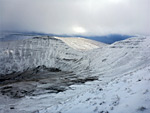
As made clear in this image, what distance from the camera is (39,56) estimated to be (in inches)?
3123

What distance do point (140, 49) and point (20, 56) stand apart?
204ft

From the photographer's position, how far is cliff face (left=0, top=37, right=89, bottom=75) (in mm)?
68500

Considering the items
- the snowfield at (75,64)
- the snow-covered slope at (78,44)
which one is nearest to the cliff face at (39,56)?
the snowfield at (75,64)

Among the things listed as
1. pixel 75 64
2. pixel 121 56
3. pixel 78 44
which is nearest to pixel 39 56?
pixel 75 64

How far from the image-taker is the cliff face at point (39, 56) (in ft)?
225

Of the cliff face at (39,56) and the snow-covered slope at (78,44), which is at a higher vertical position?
the snow-covered slope at (78,44)

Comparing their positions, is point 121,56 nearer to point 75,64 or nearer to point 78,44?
point 75,64

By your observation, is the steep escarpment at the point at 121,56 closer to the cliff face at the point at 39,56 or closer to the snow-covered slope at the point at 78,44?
the cliff face at the point at 39,56

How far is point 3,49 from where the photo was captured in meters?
88.2

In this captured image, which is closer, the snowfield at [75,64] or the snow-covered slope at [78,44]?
the snowfield at [75,64]

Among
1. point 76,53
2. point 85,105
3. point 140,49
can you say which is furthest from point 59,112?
point 76,53

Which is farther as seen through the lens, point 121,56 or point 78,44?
point 78,44

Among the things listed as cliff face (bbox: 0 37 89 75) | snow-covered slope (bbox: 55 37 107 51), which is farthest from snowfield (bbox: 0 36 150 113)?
snow-covered slope (bbox: 55 37 107 51)

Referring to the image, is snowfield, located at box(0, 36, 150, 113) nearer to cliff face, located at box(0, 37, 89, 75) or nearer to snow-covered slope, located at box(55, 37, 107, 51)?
cliff face, located at box(0, 37, 89, 75)
